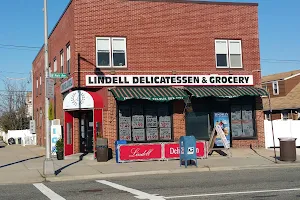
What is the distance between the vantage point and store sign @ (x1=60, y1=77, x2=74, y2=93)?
20428mm

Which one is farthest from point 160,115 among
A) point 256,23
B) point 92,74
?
point 256,23

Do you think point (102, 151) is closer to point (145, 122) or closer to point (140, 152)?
point (140, 152)

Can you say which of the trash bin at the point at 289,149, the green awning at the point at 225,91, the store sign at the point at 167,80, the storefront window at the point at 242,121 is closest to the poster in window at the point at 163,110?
the store sign at the point at 167,80

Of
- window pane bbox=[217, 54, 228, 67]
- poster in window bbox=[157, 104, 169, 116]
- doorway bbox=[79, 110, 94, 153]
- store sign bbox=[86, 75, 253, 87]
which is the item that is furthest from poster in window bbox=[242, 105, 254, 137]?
doorway bbox=[79, 110, 94, 153]

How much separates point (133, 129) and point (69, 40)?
5.94 m

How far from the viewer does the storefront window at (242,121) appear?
21.5 metres

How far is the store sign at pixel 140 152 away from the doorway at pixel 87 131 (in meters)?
4.13

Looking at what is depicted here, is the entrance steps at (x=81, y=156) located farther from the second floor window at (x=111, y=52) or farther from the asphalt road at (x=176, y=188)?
the asphalt road at (x=176, y=188)

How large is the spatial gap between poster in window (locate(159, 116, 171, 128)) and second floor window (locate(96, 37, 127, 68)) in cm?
336

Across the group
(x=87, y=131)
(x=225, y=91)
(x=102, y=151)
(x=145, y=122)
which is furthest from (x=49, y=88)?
(x=225, y=91)

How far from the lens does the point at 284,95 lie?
3844 cm

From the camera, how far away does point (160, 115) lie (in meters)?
20.6

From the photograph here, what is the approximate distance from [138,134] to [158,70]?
351 centimetres

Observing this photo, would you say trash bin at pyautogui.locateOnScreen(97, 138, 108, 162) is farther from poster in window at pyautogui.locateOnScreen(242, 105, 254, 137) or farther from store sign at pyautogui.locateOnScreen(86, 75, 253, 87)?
poster in window at pyautogui.locateOnScreen(242, 105, 254, 137)
